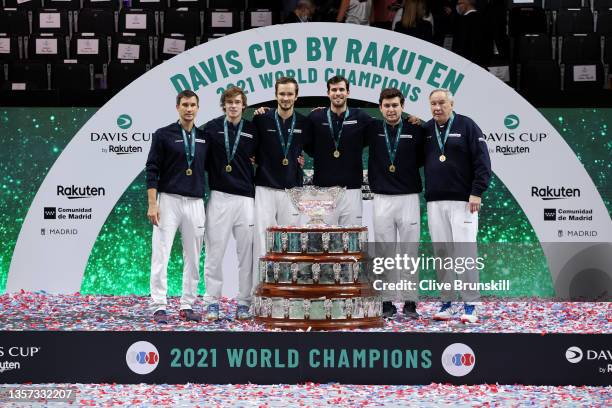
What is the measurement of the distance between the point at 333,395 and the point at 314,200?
196 cm

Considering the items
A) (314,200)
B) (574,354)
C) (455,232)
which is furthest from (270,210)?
(574,354)

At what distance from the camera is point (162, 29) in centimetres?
1164

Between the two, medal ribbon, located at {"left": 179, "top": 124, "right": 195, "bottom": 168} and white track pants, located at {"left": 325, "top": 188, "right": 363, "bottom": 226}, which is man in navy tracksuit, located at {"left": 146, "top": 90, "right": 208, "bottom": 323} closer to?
medal ribbon, located at {"left": 179, "top": 124, "right": 195, "bottom": 168}

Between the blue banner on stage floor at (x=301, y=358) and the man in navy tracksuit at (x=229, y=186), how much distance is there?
1.61m

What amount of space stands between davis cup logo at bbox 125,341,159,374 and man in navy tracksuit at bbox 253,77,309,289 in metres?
2.02

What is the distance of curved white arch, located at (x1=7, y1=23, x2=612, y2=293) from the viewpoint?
9125 millimetres

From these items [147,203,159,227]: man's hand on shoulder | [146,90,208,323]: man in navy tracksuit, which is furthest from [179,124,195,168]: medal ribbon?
[147,203,159,227]: man's hand on shoulder

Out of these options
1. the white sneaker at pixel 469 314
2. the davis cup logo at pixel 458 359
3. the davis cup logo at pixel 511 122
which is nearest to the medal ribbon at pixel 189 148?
the white sneaker at pixel 469 314

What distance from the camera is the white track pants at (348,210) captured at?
7.82m

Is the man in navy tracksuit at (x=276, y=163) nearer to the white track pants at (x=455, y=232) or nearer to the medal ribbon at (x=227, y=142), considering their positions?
the medal ribbon at (x=227, y=142)

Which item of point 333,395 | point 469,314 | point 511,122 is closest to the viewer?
point 333,395

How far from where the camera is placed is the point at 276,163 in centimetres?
777

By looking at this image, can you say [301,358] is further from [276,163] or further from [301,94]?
[301,94]

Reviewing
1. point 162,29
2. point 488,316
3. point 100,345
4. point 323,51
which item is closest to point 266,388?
point 100,345
